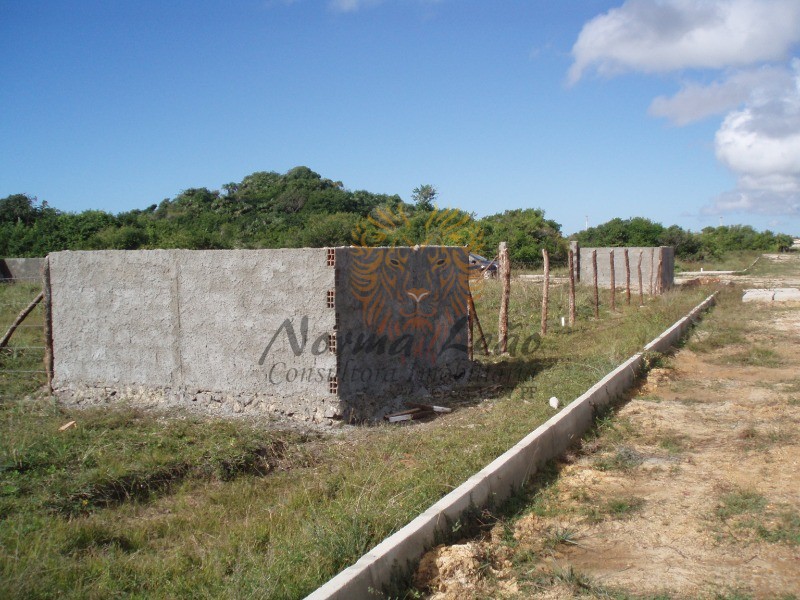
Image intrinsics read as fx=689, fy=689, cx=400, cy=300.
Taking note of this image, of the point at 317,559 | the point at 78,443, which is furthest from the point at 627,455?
the point at 78,443

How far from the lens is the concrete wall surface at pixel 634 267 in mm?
23578

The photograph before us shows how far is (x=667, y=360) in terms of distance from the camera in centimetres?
1051

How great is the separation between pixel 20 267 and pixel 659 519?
27.0 meters

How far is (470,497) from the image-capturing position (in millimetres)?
4578

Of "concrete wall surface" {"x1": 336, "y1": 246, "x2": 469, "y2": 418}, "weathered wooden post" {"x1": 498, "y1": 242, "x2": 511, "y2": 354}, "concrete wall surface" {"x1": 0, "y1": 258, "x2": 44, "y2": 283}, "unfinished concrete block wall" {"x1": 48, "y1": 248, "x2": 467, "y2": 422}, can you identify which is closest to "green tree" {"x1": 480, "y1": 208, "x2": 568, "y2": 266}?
"concrete wall surface" {"x1": 0, "y1": 258, "x2": 44, "y2": 283}

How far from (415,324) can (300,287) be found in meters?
1.96

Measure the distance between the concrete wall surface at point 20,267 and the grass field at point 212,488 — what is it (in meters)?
18.4

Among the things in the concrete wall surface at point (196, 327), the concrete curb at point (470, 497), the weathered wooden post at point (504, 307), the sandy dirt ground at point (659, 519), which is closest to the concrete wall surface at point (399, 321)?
the concrete wall surface at point (196, 327)

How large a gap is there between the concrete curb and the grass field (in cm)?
21

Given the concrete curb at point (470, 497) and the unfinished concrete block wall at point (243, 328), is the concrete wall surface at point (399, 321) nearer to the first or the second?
the unfinished concrete block wall at point (243, 328)

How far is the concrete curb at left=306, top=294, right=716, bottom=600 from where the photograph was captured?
346 centimetres

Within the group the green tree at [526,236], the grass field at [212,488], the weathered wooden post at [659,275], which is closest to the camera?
the grass field at [212,488]

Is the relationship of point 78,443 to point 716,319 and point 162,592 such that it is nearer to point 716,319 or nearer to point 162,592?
point 162,592

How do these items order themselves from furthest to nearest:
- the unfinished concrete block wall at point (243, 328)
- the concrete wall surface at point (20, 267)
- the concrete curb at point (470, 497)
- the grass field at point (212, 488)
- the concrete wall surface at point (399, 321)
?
the concrete wall surface at point (20, 267), the concrete wall surface at point (399, 321), the unfinished concrete block wall at point (243, 328), the grass field at point (212, 488), the concrete curb at point (470, 497)
